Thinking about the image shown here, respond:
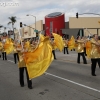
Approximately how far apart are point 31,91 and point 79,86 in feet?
5.42

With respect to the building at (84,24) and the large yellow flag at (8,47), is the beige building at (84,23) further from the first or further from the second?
the large yellow flag at (8,47)

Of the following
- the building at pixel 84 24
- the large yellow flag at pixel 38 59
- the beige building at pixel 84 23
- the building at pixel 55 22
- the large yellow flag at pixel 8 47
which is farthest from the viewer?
the beige building at pixel 84 23

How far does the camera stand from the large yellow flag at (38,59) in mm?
7766

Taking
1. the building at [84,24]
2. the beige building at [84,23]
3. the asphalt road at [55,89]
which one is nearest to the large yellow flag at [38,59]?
the asphalt road at [55,89]

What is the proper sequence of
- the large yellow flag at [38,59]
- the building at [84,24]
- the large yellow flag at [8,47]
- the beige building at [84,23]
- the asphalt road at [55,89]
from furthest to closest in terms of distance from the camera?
the beige building at [84,23]
the building at [84,24]
the large yellow flag at [8,47]
the large yellow flag at [38,59]
the asphalt road at [55,89]

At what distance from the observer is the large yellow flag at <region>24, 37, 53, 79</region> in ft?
25.5

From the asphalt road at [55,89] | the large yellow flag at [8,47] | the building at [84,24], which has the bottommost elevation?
the asphalt road at [55,89]

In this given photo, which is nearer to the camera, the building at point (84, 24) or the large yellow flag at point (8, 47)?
the large yellow flag at point (8, 47)

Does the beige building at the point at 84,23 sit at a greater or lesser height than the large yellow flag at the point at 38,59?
greater

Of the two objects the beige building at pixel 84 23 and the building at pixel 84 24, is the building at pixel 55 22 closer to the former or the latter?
the building at pixel 84 24

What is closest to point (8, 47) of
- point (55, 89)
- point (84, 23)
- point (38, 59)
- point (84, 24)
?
point (38, 59)

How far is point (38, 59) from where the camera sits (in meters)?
7.98

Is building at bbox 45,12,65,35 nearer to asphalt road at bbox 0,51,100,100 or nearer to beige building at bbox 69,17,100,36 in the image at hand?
beige building at bbox 69,17,100,36

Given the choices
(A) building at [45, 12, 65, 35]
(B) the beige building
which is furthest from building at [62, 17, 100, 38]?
(A) building at [45, 12, 65, 35]
